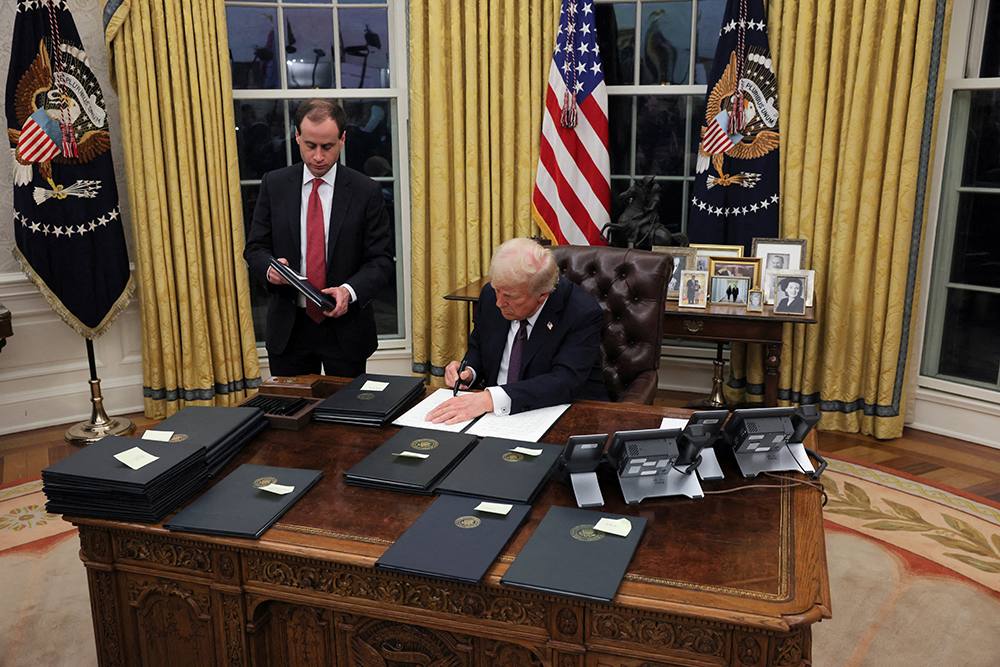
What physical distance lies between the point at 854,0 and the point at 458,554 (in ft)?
11.1

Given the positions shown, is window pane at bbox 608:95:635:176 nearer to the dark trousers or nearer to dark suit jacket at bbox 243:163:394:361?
dark suit jacket at bbox 243:163:394:361

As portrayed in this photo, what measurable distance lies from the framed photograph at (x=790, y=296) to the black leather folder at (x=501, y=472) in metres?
2.07

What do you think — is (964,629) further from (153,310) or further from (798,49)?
(153,310)

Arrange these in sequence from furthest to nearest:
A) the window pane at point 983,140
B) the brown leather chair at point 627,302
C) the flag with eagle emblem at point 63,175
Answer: the window pane at point 983,140 → the flag with eagle emblem at point 63,175 → the brown leather chair at point 627,302

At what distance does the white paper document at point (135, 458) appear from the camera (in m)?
1.66

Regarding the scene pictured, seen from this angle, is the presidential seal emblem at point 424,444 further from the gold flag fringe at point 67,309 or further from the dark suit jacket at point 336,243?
the gold flag fringe at point 67,309

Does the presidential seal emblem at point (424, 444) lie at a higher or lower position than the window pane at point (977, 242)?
lower

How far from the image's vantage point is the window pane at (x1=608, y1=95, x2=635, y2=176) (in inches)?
171

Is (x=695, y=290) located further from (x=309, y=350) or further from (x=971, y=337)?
(x=309, y=350)

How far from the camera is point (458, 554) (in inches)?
55.7

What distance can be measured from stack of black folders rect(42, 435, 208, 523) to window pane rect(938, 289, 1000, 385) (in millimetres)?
3828

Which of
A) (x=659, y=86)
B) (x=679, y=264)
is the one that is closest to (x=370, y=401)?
(x=679, y=264)

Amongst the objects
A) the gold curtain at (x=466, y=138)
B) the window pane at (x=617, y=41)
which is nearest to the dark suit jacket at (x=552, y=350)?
the gold curtain at (x=466, y=138)

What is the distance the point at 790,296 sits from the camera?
3553 mm
